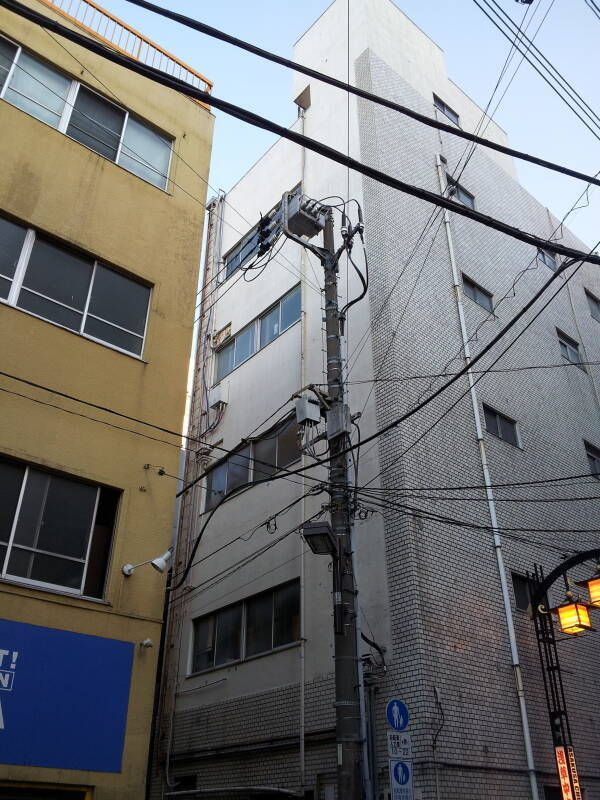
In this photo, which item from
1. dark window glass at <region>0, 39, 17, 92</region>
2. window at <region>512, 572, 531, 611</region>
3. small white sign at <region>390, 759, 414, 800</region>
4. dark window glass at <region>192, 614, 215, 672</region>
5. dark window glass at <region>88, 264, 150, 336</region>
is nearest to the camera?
small white sign at <region>390, 759, 414, 800</region>

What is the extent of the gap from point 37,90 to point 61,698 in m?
9.37

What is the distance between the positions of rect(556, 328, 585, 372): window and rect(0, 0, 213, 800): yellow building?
43.8 feet

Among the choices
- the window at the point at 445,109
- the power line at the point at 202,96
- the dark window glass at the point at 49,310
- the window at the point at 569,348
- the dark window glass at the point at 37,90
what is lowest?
the power line at the point at 202,96

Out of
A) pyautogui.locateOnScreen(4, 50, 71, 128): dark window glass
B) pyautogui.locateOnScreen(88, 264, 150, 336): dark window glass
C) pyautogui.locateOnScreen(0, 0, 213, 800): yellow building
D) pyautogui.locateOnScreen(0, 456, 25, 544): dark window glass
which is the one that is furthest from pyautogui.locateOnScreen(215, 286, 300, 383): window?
pyautogui.locateOnScreen(0, 456, 25, 544): dark window glass

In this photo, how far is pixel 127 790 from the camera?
8.61 metres

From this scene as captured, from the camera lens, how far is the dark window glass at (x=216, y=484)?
64.4 feet

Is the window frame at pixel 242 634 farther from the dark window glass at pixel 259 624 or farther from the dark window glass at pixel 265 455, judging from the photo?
the dark window glass at pixel 265 455

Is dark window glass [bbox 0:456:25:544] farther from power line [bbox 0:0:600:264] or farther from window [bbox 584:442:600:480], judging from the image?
window [bbox 584:442:600:480]

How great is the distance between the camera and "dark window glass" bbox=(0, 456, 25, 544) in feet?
28.9

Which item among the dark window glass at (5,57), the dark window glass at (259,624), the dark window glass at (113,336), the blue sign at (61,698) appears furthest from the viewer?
the dark window glass at (259,624)

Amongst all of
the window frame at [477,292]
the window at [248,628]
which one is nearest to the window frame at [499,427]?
the window frame at [477,292]

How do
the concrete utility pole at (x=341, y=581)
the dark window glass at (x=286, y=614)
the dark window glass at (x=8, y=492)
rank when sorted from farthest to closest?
1. the dark window glass at (x=286, y=614)
2. the dark window glass at (x=8, y=492)
3. the concrete utility pole at (x=341, y=581)

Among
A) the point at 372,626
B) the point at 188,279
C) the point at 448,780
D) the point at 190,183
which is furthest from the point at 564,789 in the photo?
the point at 190,183

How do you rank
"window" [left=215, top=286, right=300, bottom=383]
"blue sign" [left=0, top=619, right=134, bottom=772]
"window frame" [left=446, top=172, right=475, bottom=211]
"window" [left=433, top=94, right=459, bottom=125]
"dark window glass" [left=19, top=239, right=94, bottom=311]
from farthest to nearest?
"window" [left=433, top=94, right=459, bottom=125]
"window frame" [left=446, top=172, right=475, bottom=211]
"window" [left=215, top=286, right=300, bottom=383]
"dark window glass" [left=19, top=239, right=94, bottom=311]
"blue sign" [left=0, top=619, right=134, bottom=772]
